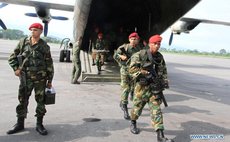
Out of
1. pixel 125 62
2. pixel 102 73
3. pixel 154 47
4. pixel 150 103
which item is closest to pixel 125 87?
pixel 125 62

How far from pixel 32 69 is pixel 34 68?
0.04m

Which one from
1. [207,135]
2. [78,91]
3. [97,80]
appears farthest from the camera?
[97,80]

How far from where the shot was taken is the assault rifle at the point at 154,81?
4.47 metres

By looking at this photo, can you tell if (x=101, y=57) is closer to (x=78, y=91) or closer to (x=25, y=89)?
(x=78, y=91)

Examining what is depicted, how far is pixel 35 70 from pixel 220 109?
4.94 meters

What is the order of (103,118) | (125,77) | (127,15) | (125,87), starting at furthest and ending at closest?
(127,15) < (125,77) < (125,87) < (103,118)

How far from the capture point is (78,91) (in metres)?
8.34

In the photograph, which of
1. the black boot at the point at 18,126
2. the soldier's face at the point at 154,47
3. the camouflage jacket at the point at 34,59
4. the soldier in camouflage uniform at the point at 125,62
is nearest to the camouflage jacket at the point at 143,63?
the soldier's face at the point at 154,47

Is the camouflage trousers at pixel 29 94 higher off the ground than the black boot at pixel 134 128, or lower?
higher

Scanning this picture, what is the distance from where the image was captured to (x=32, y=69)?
4.55 m

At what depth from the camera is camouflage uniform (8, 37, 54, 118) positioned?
14.9ft

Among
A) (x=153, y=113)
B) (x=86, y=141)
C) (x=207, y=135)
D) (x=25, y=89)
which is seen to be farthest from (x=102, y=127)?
(x=207, y=135)

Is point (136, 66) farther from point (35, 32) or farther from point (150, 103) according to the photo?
point (35, 32)

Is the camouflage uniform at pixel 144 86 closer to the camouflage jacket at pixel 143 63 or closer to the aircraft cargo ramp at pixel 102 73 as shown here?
the camouflage jacket at pixel 143 63
